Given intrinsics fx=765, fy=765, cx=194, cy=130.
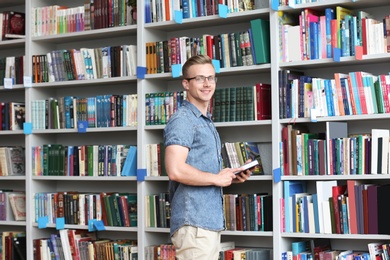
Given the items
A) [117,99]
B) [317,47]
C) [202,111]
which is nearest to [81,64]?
[117,99]

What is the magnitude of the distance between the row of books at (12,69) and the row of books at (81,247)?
50.5 inches

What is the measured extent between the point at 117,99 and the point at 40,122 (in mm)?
803

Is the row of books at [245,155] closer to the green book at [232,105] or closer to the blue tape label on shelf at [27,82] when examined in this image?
the green book at [232,105]

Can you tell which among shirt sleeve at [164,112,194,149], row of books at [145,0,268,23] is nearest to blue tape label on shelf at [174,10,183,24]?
row of books at [145,0,268,23]

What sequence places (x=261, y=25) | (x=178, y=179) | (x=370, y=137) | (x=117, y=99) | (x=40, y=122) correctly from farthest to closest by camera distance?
(x=40, y=122) → (x=117, y=99) → (x=261, y=25) → (x=370, y=137) → (x=178, y=179)

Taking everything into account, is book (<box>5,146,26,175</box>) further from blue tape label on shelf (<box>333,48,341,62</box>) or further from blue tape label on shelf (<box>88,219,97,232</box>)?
blue tape label on shelf (<box>333,48,341,62</box>)

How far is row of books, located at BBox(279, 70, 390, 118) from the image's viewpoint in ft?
14.8

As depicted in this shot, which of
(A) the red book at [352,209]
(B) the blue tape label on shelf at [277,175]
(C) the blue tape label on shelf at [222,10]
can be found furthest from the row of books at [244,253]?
(C) the blue tape label on shelf at [222,10]

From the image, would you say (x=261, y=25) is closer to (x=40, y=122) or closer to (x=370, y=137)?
(x=370, y=137)

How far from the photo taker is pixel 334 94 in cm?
464

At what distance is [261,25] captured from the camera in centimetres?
490

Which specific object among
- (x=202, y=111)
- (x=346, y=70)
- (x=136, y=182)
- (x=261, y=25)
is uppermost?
(x=261, y=25)

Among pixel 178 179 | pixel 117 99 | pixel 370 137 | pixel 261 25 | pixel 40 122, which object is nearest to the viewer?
pixel 178 179

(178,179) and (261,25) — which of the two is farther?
(261,25)
